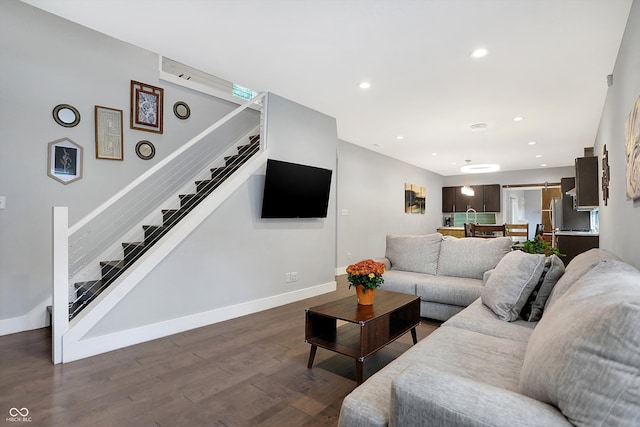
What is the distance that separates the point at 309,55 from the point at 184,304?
2725 millimetres

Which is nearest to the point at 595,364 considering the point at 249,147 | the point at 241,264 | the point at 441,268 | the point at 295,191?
the point at 441,268

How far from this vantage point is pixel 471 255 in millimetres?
3746

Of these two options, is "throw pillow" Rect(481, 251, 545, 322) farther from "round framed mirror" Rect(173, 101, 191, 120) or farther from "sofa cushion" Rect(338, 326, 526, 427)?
"round framed mirror" Rect(173, 101, 191, 120)

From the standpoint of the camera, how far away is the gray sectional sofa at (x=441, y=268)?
3428 millimetres

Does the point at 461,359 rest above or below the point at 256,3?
below

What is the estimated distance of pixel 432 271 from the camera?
156 inches

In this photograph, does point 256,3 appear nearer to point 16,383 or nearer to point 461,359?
point 461,359

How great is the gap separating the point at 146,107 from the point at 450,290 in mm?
4168

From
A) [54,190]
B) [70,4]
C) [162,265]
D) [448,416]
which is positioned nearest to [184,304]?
[162,265]

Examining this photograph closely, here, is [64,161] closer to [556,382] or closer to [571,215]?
[556,382]

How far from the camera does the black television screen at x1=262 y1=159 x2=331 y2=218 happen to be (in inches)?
159

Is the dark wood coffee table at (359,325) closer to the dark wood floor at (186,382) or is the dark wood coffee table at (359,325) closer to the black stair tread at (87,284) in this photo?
the dark wood floor at (186,382)

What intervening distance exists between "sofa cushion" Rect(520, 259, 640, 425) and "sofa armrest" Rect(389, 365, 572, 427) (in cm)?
6

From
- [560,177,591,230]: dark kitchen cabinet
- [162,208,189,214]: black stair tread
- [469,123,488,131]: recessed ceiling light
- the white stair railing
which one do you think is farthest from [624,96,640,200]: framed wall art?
[560,177,591,230]: dark kitchen cabinet
